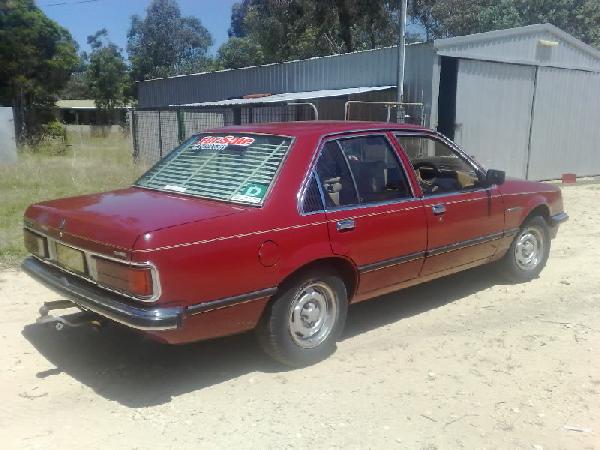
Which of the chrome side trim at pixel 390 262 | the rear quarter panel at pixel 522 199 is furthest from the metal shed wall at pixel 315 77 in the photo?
the chrome side trim at pixel 390 262

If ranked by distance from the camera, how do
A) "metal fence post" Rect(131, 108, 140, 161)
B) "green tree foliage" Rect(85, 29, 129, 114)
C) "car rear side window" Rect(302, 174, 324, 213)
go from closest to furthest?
"car rear side window" Rect(302, 174, 324, 213), "metal fence post" Rect(131, 108, 140, 161), "green tree foliage" Rect(85, 29, 129, 114)

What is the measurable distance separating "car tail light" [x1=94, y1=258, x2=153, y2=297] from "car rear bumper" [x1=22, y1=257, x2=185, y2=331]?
9 centimetres

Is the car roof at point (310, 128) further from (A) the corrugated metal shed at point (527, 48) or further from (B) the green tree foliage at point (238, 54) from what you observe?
(B) the green tree foliage at point (238, 54)

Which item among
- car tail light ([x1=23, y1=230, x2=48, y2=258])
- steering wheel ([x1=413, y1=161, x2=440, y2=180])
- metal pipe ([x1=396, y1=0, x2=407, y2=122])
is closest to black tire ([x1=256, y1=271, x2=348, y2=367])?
car tail light ([x1=23, y1=230, x2=48, y2=258])

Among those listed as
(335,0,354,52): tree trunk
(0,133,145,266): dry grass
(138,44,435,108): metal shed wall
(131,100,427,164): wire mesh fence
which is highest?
(335,0,354,52): tree trunk

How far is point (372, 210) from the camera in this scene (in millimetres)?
4297

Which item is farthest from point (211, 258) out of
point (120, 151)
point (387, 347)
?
point (120, 151)

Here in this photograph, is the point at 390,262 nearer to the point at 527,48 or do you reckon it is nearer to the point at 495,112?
the point at 495,112

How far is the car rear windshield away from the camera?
3.99 metres

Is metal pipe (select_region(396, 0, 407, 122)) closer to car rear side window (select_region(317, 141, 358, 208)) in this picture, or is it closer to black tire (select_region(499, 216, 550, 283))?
black tire (select_region(499, 216, 550, 283))

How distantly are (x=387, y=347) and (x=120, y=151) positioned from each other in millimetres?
18032

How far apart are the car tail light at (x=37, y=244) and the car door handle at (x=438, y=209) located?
291 centimetres

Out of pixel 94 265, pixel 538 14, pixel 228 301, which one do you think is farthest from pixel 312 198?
pixel 538 14

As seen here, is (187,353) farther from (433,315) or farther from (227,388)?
(433,315)
